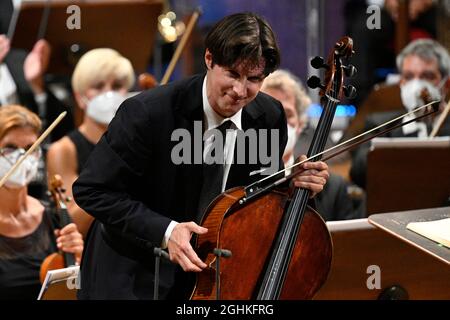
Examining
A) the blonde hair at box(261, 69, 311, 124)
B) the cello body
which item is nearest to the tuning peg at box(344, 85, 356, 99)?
the cello body

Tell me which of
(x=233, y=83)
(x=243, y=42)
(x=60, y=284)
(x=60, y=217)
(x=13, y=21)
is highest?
(x=13, y=21)

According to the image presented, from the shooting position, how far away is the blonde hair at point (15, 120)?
3143 millimetres

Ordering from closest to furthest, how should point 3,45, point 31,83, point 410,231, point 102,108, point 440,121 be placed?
point 410,231 → point 102,108 → point 440,121 → point 3,45 → point 31,83

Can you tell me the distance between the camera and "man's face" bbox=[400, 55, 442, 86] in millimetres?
4324

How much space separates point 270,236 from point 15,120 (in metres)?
1.22

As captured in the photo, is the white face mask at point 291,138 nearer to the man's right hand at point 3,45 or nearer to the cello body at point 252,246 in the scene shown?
the cello body at point 252,246

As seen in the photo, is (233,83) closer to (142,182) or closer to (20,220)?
(142,182)

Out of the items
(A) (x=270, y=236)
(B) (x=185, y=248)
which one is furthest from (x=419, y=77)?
(B) (x=185, y=248)

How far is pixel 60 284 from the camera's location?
2.61 metres

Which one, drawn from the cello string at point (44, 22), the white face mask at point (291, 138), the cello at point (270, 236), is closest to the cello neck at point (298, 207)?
the cello at point (270, 236)

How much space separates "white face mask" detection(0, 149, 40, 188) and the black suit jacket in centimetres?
62

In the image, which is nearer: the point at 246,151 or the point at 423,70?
the point at 246,151

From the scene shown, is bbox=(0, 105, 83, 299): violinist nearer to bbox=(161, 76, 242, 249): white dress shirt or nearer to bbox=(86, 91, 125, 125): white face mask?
bbox=(86, 91, 125, 125): white face mask
